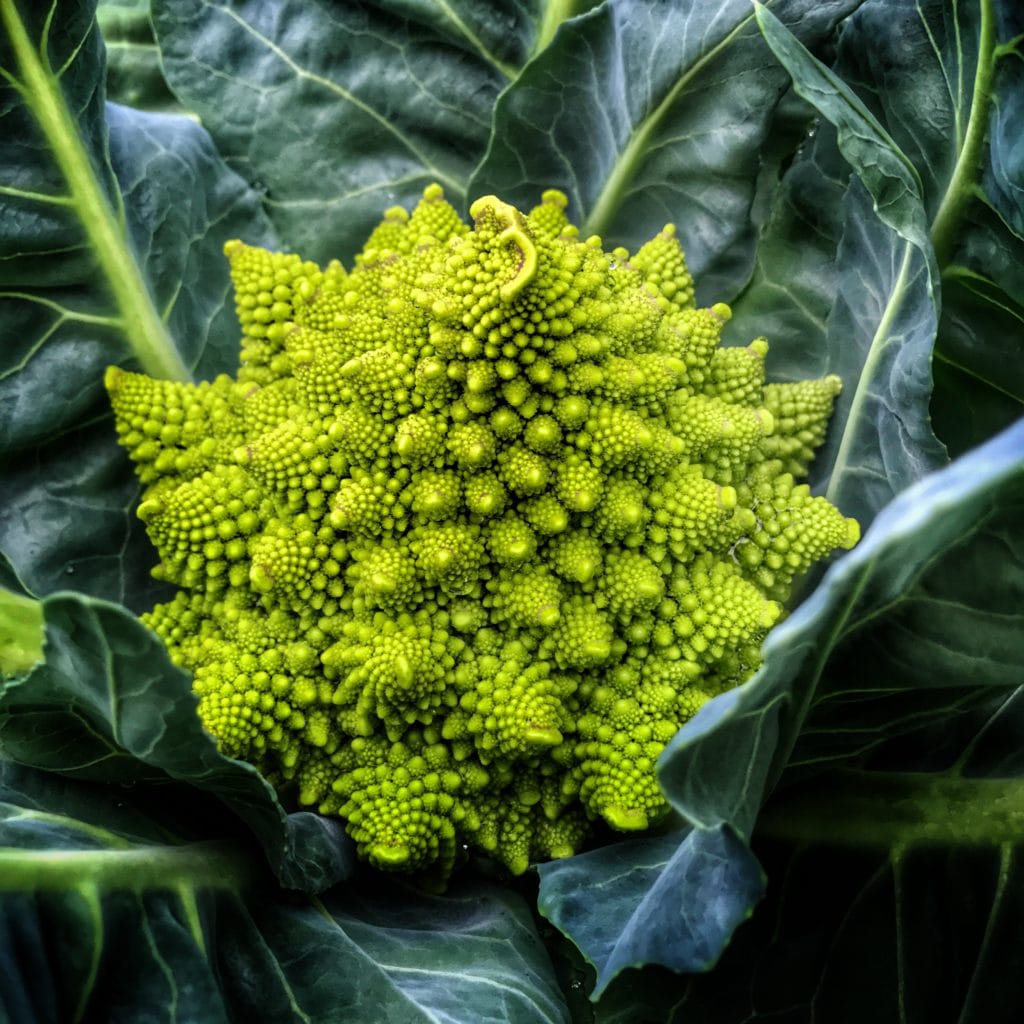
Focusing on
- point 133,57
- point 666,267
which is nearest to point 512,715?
point 666,267

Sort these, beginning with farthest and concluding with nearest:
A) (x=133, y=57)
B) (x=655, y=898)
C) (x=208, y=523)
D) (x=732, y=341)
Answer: (x=133, y=57)
(x=732, y=341)
(x=208, y=523)
(x=655, y=898)

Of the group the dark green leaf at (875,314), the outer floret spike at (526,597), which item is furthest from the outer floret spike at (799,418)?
the outer floret spike at (526,597)

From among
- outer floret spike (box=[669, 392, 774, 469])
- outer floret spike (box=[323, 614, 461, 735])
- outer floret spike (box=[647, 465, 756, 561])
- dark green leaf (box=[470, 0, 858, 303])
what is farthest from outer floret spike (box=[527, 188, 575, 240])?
outer floret spike (box=[323, 614, 461, 735])

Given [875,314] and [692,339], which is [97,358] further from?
[875,314]

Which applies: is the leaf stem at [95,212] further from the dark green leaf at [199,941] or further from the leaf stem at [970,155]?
the leaf stem at [970,155]

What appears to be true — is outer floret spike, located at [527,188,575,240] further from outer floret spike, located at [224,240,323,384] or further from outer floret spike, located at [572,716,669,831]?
outer floret spike, located at [572,716,669,831]

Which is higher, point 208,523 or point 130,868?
point 208,523
